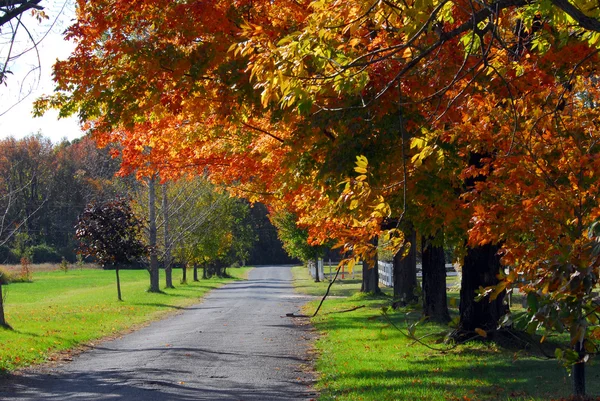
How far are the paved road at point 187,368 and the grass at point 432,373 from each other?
23.2 inches

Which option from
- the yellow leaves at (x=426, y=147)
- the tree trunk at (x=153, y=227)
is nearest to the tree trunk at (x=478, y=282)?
the yellow leaves at (x=426, y=147)

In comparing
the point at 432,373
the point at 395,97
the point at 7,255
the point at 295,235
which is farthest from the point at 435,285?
the point at 7,255

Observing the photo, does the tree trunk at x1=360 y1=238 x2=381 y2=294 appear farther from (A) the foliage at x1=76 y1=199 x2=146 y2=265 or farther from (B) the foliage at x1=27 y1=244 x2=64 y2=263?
(B) the foliage at x1=27 y1=244 x2=64 y2=263

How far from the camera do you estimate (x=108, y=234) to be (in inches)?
1154

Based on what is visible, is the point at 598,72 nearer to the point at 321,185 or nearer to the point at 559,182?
the point at 559,182

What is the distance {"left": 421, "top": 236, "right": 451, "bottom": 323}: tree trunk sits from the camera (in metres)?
18.2

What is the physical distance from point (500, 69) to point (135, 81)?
18.9 feet

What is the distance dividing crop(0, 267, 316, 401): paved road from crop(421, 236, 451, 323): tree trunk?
3.26 m

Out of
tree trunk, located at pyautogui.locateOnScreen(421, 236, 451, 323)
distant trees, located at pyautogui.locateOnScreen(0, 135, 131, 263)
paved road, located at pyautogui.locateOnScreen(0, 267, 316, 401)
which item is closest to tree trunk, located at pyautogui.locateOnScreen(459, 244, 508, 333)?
paved road, located at pyautogui.locateOnScreen(0, 267, 316, 401)

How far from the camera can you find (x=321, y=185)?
11.5 m

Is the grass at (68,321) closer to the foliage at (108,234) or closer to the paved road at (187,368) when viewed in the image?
the paved road at (187,368)

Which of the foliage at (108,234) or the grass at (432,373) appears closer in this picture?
the grass at (432,373)

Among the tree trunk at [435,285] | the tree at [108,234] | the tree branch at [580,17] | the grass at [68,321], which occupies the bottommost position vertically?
the grass at [68,321]

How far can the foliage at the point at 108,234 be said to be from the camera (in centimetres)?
2920
